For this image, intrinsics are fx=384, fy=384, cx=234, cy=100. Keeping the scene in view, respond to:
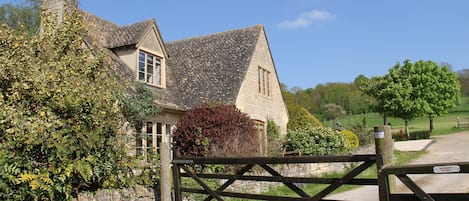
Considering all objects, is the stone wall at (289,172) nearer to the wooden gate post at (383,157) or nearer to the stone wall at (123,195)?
the stone wall at (123,195)

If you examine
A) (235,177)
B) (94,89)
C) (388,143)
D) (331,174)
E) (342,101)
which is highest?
(342,101)

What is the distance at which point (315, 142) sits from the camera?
18.4 metres

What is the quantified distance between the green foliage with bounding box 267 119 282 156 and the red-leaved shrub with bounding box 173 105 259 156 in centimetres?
293

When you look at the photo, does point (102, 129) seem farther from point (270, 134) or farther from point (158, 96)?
point (270, 134)

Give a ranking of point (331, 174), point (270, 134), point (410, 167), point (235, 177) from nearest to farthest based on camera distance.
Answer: point (410, 167), point (235, 177), point (331, 174), point (270, 134)

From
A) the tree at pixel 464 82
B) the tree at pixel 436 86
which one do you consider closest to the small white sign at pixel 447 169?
the tree at pixel 436 86

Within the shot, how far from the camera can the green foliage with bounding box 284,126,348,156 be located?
18016 millimetres

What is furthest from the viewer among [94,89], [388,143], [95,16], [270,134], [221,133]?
[270,134]

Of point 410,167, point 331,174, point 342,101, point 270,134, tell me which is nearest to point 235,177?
point 410,167

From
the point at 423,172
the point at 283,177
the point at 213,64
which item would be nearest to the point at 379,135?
the point at 423,172

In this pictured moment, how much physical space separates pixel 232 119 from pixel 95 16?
9.45 meters

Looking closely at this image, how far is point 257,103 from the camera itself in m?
21.1

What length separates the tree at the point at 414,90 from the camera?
35.7 meters

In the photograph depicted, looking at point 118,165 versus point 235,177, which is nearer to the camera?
point 235,177
